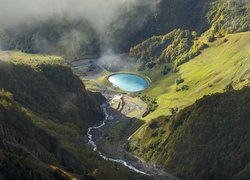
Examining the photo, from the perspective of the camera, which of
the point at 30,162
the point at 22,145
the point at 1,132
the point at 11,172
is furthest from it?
the point at 22,145

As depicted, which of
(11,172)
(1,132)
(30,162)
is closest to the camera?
(11,172)

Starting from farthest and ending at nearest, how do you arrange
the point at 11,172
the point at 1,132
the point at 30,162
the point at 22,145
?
the point at 22,145 → the point at 1,132 → the point at 30,162 → the point at 11,172

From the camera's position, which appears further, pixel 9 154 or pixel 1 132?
pixel 1 132

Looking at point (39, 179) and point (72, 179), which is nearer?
point (39, 179)

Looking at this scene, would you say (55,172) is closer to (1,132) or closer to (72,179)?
(72,179)

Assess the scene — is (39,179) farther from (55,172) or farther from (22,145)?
(22,145)

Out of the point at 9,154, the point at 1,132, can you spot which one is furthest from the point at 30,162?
the point at 1,132

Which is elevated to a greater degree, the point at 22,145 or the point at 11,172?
the point at 22,145

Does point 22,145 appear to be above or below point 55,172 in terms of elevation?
above

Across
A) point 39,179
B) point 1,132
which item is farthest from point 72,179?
point 1,132
